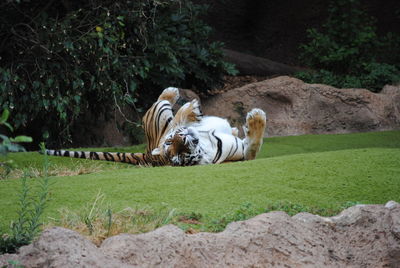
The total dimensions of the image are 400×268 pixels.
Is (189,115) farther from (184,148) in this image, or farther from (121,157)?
(121,157)

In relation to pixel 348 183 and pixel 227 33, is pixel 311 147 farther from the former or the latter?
pixel 227 33

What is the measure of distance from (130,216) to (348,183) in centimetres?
190

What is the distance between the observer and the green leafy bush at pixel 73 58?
7.87 m

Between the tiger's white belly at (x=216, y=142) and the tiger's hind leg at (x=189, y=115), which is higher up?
the tiger's hind leg at (x=189, y=115)

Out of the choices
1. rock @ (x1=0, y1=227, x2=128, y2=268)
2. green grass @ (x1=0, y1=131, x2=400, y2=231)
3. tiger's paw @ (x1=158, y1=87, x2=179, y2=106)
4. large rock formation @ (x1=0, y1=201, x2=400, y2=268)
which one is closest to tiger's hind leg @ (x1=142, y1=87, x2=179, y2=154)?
tiger's paw @ (x1=158, y1=87, x2=179, y2=106)

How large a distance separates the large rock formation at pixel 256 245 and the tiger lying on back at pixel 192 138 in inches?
80.7

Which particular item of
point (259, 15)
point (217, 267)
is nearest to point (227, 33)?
point (259, 15)

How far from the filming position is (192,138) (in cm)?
578

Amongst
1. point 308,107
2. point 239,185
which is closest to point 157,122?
point 239,185

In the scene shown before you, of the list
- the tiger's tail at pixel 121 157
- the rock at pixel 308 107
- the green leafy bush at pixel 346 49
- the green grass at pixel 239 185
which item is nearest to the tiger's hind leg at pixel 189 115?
the tiger's tail at pixel 121 157

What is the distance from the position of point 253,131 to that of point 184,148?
686 millimetres

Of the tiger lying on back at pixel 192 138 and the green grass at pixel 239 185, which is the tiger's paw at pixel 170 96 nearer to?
the tiger lying on back at pixel 192 138

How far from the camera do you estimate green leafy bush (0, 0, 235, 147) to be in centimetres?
787

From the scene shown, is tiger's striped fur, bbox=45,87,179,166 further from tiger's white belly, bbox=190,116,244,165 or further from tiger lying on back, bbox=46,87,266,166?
tiger's white belly, bbox=190,116,244,165
